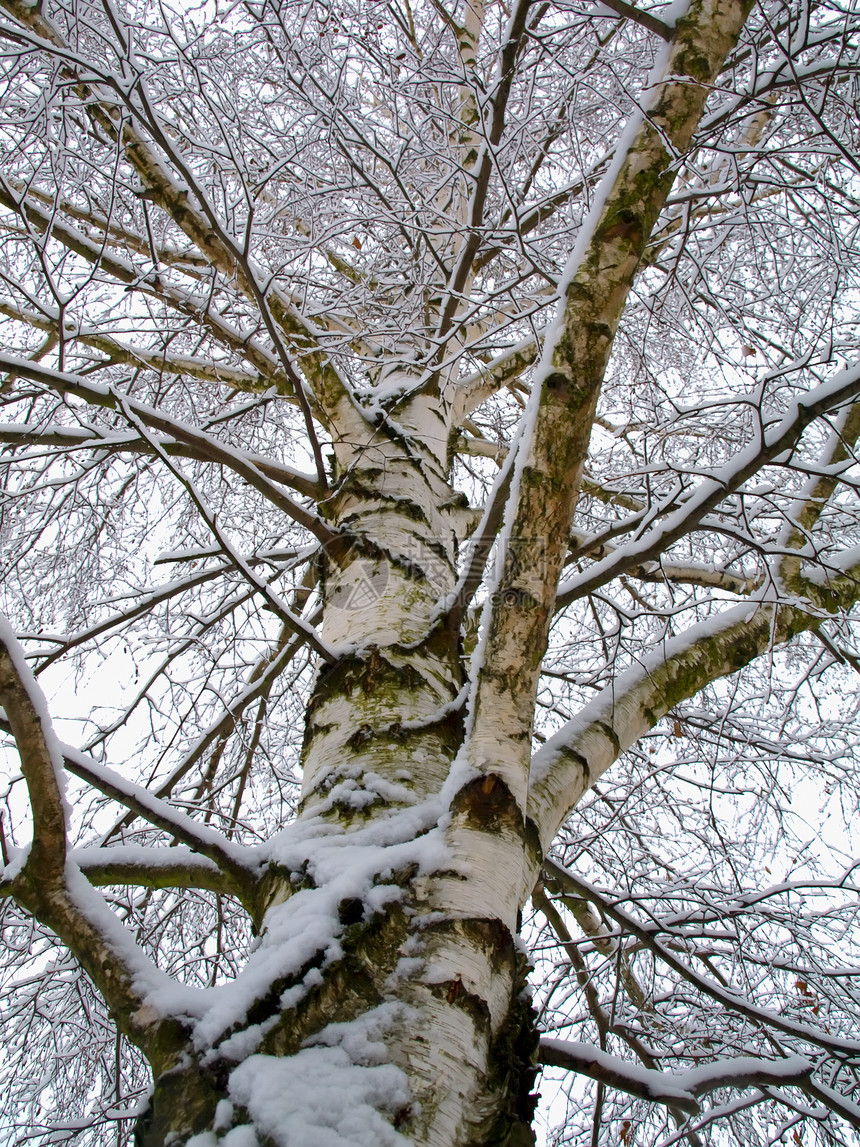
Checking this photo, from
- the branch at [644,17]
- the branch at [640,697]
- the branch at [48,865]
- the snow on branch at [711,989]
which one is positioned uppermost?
the branch at [644,17]

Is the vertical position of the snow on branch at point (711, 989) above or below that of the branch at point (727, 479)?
below

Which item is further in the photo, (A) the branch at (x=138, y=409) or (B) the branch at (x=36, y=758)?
(A) the branch at (x=138, y=409)

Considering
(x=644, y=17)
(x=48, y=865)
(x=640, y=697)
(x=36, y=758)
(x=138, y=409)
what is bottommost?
(x=48, y=865)

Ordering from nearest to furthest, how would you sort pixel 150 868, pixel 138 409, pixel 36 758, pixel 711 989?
pixel 36 758 → pixel 150 868 → pixel 711 989 → pixel 138 409

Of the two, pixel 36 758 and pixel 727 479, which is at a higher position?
pixel 727 479

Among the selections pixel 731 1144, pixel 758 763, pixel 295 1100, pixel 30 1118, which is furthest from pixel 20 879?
pixel 731 1144

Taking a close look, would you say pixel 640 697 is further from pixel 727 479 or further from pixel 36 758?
pixel 36 758

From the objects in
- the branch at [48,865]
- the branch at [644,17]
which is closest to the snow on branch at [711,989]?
the branch at [48,865]

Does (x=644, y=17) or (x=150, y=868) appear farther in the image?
(x=644, y=17)

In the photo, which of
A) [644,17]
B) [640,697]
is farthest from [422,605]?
[644,17]

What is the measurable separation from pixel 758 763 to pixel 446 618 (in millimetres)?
1721

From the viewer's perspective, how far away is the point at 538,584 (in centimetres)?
122

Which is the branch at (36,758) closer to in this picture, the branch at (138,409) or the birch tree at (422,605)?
the birch tree at (422,605)

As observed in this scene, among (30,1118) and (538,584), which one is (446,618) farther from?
(30,1118)
